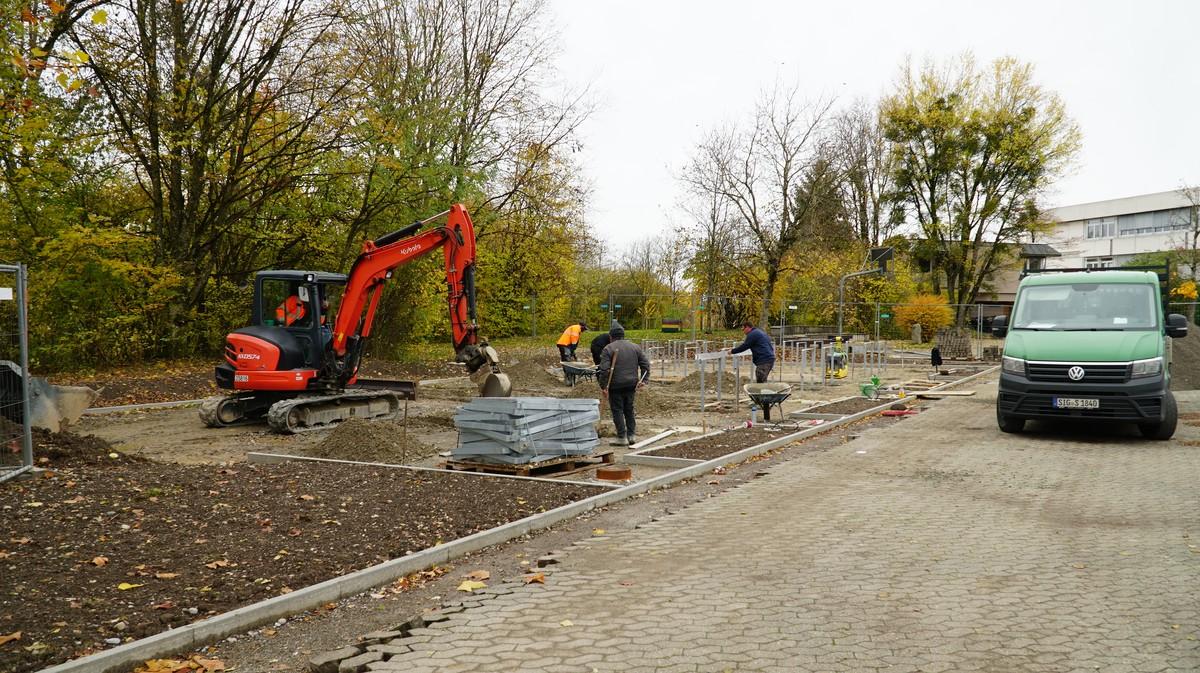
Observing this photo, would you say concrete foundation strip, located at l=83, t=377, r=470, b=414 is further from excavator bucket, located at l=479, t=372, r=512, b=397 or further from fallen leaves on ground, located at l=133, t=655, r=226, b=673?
fallen leaves on ground, located at l=133, t=655, r=226, b=673

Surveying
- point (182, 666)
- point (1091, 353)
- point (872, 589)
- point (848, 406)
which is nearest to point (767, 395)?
point (848, 406)

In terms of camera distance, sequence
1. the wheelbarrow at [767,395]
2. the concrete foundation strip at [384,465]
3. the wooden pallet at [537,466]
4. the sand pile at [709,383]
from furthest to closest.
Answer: the sand pile at [709,383], the wheelbarrow at [767,395], the wooden pallet at [537,466], the concrete foundation strip at [384,465]

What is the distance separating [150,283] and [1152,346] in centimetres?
2159

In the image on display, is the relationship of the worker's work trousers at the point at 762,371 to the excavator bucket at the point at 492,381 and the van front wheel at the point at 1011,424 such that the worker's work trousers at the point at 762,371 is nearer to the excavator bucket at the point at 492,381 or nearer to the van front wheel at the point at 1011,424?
the van front wheel at the point at 1011,424

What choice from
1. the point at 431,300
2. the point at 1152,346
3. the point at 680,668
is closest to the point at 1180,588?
the point at 680,668

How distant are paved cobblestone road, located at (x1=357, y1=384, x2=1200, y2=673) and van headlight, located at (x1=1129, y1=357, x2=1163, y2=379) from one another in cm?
309

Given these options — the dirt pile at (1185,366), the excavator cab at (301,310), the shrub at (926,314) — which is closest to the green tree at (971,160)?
the shrub at (926,314)

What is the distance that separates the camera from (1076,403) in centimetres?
1220

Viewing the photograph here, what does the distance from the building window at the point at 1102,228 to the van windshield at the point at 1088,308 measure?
79908mm

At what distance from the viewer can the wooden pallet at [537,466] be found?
374 inches

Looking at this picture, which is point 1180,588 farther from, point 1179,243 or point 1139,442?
point 1179,243

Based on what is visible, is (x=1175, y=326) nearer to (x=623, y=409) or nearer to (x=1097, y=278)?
(x=1097, y=278)

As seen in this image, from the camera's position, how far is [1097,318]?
12.9 metres

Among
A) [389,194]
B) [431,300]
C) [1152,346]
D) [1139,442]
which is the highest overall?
[389,194]
